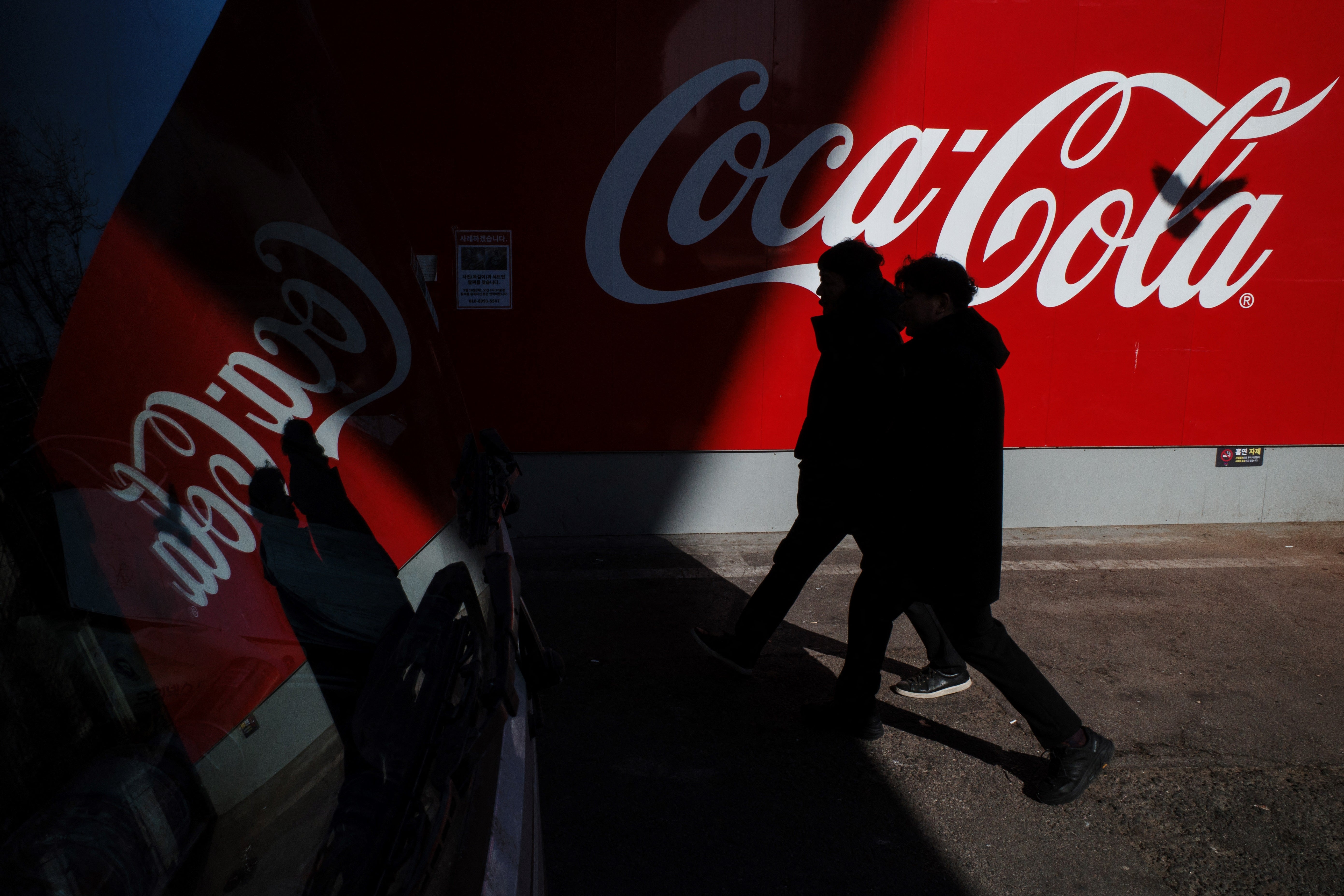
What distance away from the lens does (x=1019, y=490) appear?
615cm

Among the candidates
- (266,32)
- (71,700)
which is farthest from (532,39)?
(71,700)

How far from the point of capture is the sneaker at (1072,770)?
9.80 ft

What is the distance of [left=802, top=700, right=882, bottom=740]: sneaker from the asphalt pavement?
0.18 feet

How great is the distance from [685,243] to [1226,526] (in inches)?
173

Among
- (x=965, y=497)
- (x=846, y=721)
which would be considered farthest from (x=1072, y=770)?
(x=965, y=497)

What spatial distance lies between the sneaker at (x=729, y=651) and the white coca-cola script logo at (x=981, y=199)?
99.5 inches

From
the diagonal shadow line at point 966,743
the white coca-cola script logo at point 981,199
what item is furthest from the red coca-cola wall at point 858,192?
the diagonal shadow line at point 966,743

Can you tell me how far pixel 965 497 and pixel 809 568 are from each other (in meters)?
0.94

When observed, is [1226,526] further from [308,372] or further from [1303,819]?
[308,372]

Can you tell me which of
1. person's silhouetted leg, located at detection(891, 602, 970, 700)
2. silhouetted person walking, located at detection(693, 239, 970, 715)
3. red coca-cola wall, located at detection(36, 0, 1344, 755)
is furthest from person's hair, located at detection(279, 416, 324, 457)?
red coca-cola wall, located at detection(36, 0, 1344, 755)

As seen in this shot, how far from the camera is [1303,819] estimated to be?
2.95m

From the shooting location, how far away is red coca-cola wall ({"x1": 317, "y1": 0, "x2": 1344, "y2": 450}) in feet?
17.7

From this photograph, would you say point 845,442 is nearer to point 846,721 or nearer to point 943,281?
point 943,281

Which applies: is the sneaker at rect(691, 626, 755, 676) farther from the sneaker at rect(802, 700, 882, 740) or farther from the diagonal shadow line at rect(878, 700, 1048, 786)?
the diagonal shadow line at rect(878, 700, 1048, 786)
